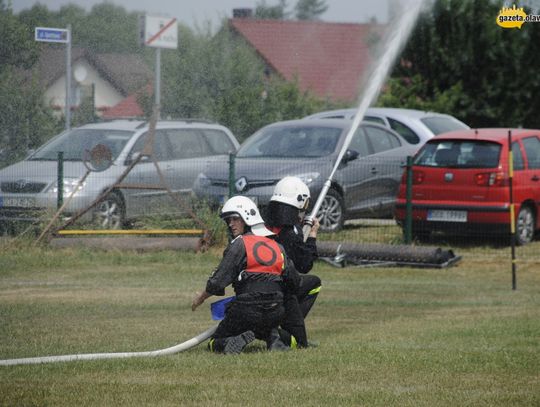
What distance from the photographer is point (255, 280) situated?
9.41 metres

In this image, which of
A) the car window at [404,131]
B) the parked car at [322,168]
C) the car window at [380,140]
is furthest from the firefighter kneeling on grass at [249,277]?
the car window at [404,131]

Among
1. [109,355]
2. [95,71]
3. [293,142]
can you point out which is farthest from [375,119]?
[109,355]

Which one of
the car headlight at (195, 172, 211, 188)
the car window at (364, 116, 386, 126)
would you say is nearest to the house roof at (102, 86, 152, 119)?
the car window at (364, 116, 386, 126)

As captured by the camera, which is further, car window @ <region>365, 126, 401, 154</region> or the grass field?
car window @ <region>365, 126, 401, 154</region>

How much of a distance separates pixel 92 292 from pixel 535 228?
25.2ft

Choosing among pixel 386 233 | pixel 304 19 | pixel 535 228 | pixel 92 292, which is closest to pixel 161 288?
pixel 92 292

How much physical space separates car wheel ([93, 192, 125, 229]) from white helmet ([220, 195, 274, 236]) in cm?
874

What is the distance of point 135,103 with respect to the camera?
24250 mm

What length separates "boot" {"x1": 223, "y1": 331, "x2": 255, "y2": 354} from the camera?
371 inches

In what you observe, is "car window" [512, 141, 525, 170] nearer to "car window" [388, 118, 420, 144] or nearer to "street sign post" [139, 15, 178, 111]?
"car window" [388, 118, 420, 144]

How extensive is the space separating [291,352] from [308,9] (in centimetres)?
1907

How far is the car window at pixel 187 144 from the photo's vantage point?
1948 cm

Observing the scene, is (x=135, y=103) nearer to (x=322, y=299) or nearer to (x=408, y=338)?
(x=322, y=299)

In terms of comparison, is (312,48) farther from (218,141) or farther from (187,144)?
(187,144)
